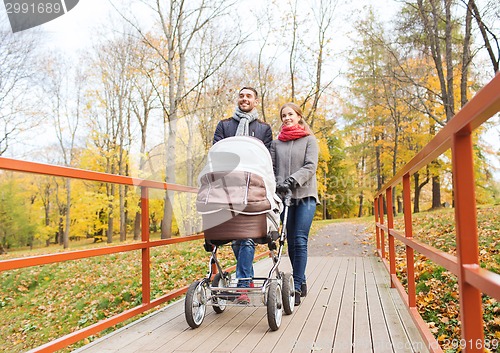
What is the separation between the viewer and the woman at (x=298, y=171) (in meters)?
3.95

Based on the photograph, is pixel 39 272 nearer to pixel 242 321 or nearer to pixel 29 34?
pixel 242 321

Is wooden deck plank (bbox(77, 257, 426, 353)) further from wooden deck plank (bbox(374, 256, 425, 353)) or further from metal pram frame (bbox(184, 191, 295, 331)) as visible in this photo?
metal pram frame (bbox(184, 191, 295, 331))

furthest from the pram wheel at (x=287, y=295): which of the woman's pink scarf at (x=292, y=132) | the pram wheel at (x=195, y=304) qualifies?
the woman's pink scarf at (x=292, y=132)

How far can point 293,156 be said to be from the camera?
4.05 meters

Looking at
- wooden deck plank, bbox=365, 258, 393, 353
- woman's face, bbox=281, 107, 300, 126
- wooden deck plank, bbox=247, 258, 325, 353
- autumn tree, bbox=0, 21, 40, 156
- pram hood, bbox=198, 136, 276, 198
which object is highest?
autumn tree, bbox=0, 21, 40, 156

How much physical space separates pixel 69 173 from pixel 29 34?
588 inches

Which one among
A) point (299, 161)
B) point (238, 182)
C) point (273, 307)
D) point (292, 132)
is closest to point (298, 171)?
point (299, 161)

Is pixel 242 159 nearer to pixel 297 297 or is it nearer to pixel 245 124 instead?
pixel 245 124

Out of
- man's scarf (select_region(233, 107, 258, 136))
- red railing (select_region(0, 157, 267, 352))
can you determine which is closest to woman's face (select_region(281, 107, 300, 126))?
man's scarf (select_region(233, 107, 258, 136))

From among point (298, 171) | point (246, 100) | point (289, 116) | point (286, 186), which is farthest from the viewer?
point (289, 116)

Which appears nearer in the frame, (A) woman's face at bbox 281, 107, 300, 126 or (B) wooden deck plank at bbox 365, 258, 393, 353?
(B) wooden deck plank at bbox 365, 258, 393, 353

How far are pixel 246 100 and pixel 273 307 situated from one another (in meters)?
1.94

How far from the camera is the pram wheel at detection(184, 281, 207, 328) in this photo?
309 cm

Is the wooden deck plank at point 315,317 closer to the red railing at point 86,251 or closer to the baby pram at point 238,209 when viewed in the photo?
the baby pram at point 238,209
